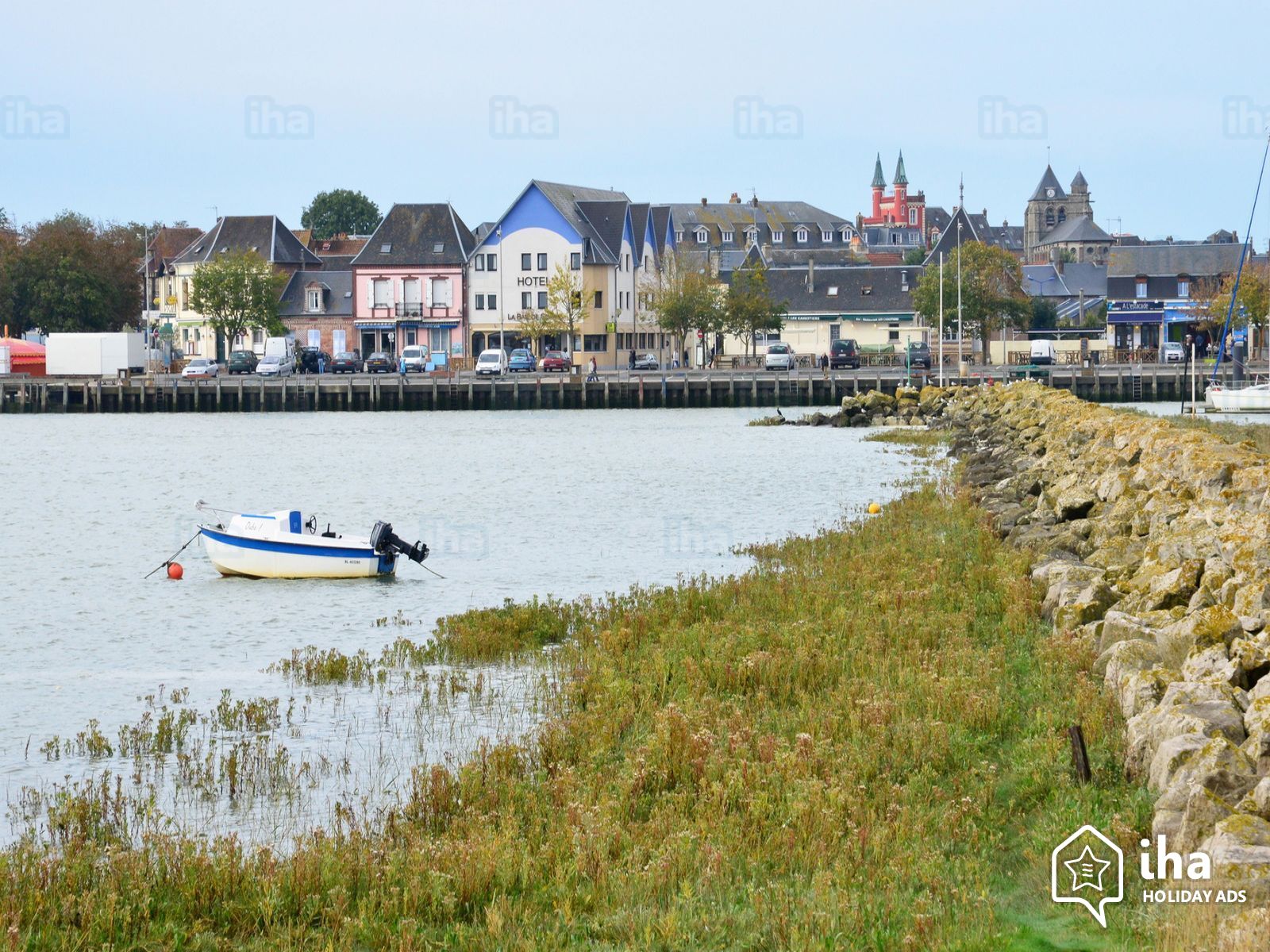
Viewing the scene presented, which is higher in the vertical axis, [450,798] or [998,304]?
[998,304]

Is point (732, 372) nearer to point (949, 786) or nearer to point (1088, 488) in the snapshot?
point (1088, 488)

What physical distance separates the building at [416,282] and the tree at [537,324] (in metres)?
5.76

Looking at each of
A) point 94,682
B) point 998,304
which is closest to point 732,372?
point 998,304

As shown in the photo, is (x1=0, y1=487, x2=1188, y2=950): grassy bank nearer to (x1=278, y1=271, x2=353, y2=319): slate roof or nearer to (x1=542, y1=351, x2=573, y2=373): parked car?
(x1=542, y1=351, x2=573, y2=373): parked car

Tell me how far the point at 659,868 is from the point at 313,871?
7.35 feet

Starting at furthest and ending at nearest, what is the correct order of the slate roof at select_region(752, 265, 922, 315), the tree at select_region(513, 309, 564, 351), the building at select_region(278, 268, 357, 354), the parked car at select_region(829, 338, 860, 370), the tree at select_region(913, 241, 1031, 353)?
the slate roof at select_region(752, 265, 922, 315) < the building at select_region(278, 268, 357, 354) < the tree at select_region(513, 309, 564, 351) < the tree at select_region(913, 241, 1031, 353) < the parked car at select_region(829, 338, 860, 370)

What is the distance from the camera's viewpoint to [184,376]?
310 ft

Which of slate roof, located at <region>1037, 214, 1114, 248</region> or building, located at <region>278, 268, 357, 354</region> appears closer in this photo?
building, located at <region>278, 268, 357, 354</region>

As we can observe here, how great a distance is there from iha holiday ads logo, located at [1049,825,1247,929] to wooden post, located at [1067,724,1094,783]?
127 centimetres

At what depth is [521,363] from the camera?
9644cm

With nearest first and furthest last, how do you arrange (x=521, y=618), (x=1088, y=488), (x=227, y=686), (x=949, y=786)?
1. (x=949, y=786)
2. (x=227, y=686)
3. (x=521, y=618)
4. (x=1088, y=488)

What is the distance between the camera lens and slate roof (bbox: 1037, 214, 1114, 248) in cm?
17725

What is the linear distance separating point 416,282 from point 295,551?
279 ft

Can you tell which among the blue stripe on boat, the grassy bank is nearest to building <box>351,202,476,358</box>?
the blue stripe on boat
